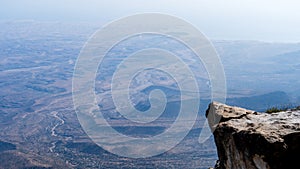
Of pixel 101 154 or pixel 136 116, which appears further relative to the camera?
pixel 136 116

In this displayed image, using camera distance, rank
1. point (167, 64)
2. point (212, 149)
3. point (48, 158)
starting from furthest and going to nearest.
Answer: point (167, 64) → point (212, 149) → point (48, 158)

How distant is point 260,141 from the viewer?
24.6 ft

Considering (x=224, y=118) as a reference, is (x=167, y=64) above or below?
below

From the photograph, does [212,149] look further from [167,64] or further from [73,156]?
[167,64]

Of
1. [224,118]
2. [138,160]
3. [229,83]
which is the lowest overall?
[229,83]

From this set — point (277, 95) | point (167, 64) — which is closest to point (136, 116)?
point (277, 95)

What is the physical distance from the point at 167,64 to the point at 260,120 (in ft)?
546

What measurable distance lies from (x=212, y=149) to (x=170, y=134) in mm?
13322

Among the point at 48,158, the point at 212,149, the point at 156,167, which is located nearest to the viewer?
the point at 156,167

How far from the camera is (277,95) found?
13388 cm

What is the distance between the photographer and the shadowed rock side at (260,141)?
735 cm

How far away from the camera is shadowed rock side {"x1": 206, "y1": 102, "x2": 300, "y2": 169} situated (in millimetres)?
7352

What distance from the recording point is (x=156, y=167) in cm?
6241

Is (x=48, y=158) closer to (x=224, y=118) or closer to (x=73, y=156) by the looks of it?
(x=73, y=156)
